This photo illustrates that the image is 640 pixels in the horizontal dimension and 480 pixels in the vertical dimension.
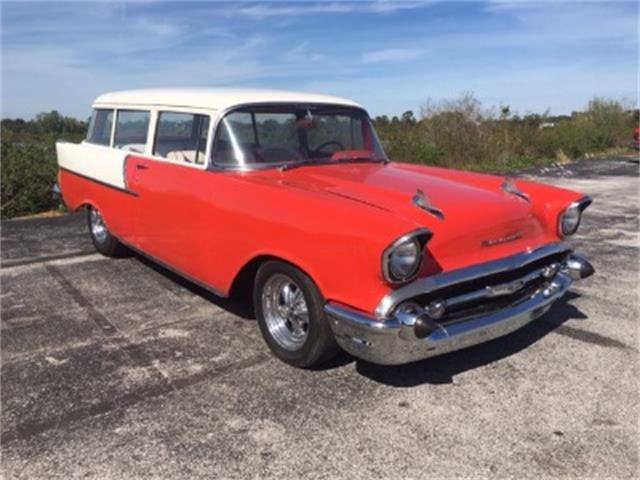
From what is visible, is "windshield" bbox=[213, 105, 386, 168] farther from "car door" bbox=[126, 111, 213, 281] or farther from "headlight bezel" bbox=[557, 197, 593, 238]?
"headlight bezel" bbox=[557, 197, 593, 238]

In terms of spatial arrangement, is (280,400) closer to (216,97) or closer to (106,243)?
(216,97)

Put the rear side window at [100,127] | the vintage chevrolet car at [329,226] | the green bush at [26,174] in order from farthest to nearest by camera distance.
→ the green bush at [26,174]
the rear side window at [100,127]
the vintage chevrolet car at [329,226]

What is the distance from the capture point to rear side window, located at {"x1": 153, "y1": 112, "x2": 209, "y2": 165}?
4.02 metres

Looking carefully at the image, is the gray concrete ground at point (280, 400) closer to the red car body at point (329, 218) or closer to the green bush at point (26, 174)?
the red car body at point (329, 218)

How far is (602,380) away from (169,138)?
330 cm

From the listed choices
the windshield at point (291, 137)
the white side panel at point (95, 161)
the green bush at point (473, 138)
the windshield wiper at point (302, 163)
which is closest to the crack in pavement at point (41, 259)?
the white side panel at point (95, 161)

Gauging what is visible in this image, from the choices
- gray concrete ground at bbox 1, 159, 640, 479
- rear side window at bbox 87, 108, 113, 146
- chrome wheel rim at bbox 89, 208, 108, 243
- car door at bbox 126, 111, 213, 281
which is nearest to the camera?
gray concrete ground at bbox 1, 159, 640, 479

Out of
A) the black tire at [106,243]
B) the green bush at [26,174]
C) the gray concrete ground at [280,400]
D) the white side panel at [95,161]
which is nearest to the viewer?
the gray concrete ground at [280,400]

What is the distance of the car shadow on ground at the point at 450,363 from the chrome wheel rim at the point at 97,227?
10.9 feet

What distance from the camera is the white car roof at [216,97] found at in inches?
160

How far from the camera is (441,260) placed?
2982 millimetres

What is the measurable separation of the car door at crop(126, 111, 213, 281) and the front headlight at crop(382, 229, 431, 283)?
4.74ft

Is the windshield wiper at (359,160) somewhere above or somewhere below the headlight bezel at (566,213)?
above

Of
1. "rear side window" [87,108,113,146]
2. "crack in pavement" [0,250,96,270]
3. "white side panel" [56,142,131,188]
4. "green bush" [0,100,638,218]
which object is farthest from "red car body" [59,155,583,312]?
"green bush" [0,100,638,218]
